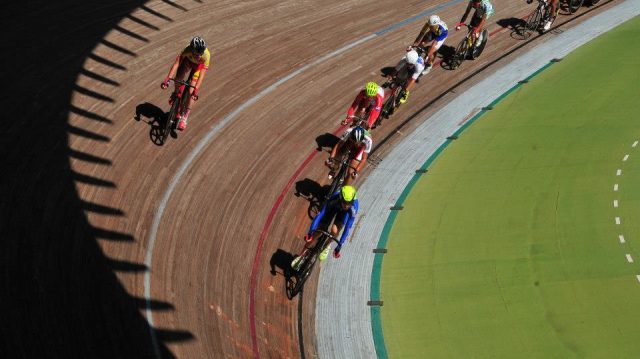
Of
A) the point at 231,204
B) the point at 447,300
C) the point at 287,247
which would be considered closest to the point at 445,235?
the point at 447,300

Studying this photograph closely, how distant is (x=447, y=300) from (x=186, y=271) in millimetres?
4575

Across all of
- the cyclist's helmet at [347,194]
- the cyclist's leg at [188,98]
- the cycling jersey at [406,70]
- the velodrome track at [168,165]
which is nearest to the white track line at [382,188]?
the velodrome track at [168,165]

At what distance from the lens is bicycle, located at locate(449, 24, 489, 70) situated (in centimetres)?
1788

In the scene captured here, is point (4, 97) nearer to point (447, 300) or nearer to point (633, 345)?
point (447, 300)

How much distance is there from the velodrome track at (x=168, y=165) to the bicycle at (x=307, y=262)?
35 centimetres

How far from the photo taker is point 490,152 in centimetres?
1543

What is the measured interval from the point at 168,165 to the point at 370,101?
170 inches

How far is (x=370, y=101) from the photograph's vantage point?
13750 mm

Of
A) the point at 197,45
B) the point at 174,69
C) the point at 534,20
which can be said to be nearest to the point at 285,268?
the point at 174,69

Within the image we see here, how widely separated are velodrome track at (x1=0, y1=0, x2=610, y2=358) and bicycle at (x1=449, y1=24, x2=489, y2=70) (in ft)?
1.23

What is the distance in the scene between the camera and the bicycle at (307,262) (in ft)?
35.8

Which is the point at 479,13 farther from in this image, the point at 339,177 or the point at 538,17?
the point at 339,177

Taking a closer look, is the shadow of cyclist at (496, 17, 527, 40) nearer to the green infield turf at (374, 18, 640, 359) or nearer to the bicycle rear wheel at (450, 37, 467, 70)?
the bicycle rear wheel at (450, 37, 467, 70)

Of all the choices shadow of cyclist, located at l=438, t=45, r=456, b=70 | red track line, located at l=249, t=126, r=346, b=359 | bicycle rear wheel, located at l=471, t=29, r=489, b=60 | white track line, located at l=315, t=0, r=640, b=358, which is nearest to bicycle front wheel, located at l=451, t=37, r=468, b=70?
shadow of cyclist, located at l=438, t=45, r=456, b=70
